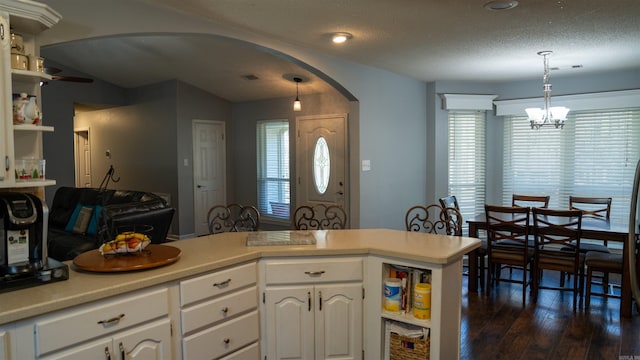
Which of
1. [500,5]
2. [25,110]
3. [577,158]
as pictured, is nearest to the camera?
[25,110]

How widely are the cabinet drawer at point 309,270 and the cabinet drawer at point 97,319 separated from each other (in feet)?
2.04

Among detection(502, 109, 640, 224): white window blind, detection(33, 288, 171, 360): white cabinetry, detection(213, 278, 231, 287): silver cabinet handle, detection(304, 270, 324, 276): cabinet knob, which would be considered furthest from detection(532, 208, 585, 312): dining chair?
detection(33, 288, 171, 360): white cabinetry

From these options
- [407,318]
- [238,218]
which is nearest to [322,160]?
[238,218]

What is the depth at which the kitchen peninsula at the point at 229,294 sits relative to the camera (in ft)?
5.41

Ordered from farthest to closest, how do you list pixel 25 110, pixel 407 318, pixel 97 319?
pixel 407 318 → pixel 25 110 → pixel 97 319

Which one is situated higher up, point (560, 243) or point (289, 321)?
point (560, 243)

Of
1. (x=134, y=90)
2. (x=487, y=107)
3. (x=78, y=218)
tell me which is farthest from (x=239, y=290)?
(x=134, y=90)

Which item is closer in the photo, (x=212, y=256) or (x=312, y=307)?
(x=212, y=256)

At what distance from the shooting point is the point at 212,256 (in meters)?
2.28

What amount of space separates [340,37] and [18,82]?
248 centimetres

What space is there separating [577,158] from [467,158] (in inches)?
52.8

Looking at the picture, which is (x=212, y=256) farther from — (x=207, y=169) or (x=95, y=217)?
(x=207, y=169)

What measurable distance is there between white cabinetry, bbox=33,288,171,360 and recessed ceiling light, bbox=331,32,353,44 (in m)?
2.59

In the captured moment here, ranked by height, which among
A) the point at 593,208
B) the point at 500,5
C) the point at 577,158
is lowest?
the point at 593,208
